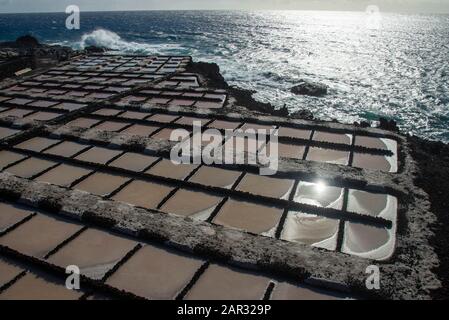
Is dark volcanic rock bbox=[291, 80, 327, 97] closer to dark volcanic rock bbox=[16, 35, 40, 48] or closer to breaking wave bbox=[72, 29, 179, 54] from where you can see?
dark volcanic rock bbox=[16, 35, 40, 48]

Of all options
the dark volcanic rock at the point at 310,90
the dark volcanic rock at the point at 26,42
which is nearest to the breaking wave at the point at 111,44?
the dark volcanic rock at the point at 26,42

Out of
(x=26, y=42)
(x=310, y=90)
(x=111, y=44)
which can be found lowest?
(x=310, y=90)

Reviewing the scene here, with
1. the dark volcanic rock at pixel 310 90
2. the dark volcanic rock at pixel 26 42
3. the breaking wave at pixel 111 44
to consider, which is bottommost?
the dark volcanic rock at pixel 310 90

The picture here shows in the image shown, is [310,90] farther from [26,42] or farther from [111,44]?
[111,44]

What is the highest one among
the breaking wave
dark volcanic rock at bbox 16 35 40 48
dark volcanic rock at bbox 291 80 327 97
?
the breaking wave

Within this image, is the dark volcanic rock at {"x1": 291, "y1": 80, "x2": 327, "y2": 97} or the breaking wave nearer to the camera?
the dark volcanic rock at {"x1": 291, "y1": 80, "x2": 327, "y2": 97}

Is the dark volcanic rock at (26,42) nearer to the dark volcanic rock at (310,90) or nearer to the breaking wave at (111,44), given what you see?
the breaking wave at (111,44)

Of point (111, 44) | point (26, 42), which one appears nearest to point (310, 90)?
point (26, 42)

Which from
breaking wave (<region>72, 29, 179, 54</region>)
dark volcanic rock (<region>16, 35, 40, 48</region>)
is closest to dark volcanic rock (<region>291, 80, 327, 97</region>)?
dark volcanic rock (<region>16, 35, 40, 48</region>)

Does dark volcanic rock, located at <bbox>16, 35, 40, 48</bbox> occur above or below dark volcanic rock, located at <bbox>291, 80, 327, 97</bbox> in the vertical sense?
above

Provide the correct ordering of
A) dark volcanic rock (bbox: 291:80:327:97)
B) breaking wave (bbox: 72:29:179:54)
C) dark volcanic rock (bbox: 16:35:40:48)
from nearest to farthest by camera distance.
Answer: dark volcanic rock (bbox: 291:80:327:97) → dark volcanic rock (bbox: 16:35:40:48) → breaking wave (bbox: 72:29:179:54)

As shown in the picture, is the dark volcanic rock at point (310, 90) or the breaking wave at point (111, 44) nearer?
the dark volcanic rock at point (310, 90)

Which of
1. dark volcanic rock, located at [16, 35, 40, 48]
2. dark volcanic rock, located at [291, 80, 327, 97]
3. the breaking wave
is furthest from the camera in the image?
the breaking wave

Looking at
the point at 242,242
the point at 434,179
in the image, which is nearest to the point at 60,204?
the point at 242,242
